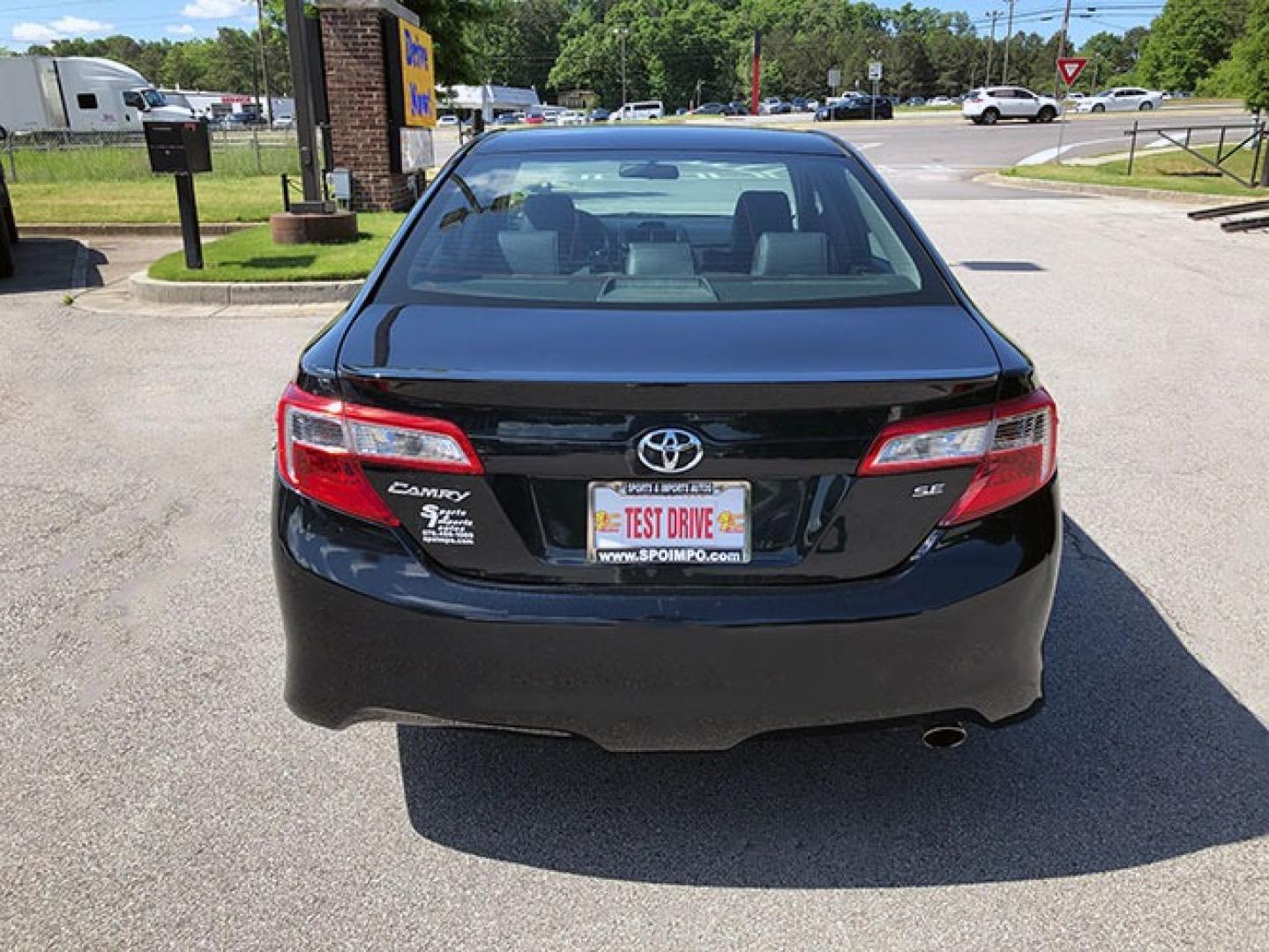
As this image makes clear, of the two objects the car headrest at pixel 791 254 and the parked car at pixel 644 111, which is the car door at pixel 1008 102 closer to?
the parked car at pixel 644 111

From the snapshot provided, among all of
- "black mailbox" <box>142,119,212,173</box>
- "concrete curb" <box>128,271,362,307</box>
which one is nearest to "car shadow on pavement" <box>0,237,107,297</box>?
"black mailbox" <box>142,119,212,173</box>

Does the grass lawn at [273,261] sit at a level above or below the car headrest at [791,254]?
below

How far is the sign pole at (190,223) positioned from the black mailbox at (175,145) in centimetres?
11

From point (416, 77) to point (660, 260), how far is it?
45.3ft

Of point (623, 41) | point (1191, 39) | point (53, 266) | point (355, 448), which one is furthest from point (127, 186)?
point (623, 41)

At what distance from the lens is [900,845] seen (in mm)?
2691

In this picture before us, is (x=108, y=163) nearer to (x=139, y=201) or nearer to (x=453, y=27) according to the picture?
(x=139, y=201)

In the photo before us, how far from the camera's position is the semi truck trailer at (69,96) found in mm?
41312

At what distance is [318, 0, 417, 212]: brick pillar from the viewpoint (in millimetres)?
14133

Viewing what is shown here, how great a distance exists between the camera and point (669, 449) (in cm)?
225

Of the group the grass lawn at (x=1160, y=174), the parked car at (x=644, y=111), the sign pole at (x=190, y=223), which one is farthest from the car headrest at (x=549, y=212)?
the parked car at (x=644, y=111)

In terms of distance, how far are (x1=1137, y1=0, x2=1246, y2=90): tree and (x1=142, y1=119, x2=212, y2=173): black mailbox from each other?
88130 millimetres

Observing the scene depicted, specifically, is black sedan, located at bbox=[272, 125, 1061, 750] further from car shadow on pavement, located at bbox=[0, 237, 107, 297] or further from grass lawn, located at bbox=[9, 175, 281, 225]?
grass lawn, located at bbox=[9, 175, 281, 225]

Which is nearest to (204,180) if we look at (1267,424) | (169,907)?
(1267,424)
